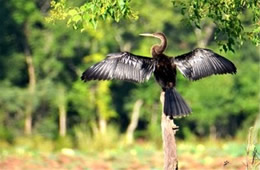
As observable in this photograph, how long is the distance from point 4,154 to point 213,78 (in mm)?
16687

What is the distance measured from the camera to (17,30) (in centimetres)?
3912

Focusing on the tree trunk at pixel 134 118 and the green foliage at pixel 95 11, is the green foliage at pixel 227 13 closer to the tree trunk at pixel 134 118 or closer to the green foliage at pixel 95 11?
the green foliage at pixel 95 11

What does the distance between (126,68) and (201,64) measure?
933 mm

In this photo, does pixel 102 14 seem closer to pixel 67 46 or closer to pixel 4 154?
pixel 4 154

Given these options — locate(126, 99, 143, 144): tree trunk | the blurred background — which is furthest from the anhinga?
locate(126, 99, 143, 144): tree trunk

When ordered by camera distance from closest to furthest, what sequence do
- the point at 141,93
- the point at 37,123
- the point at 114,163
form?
the point at 114,163, the point at 37,123, the point at 141,93

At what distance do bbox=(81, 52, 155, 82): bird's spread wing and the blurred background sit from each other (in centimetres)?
2082

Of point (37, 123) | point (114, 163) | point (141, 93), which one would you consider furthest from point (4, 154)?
point (141, 93)

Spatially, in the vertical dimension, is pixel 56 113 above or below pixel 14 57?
below

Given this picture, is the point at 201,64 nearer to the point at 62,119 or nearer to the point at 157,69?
the point at 157,69

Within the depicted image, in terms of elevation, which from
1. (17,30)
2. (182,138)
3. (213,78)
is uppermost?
(17,30)

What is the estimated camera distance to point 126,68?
11.1m

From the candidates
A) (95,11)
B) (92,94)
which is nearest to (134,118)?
(92,94)

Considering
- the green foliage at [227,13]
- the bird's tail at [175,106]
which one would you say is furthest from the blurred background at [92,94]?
the bird's tail at [175,106]
